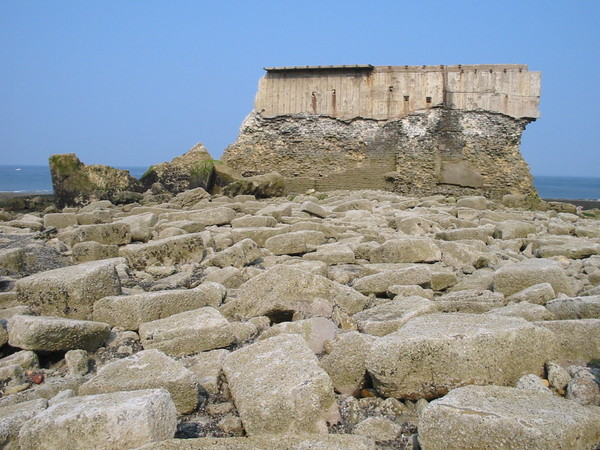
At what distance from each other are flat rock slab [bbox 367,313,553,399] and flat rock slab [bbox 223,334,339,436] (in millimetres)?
297

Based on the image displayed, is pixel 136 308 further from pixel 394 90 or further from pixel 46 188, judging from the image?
pixel 46 188

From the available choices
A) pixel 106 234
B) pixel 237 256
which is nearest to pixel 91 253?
pixel 106 234

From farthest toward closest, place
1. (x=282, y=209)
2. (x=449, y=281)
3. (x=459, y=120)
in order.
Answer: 1. (x=459, y=120)
2. (x=282, y=209)
3. (x=449, y=281)

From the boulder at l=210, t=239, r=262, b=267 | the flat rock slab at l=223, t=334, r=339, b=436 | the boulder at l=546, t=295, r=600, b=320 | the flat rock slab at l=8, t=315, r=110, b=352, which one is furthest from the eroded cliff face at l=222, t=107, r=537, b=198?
the flat rock slab at l=223, t=334, r=339, b=436

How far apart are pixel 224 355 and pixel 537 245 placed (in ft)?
15.1

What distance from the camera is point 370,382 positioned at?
285 centimetres

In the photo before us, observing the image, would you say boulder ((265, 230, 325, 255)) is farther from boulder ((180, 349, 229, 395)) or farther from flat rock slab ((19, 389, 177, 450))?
flat rock slab ((19, 389, 177, 450))

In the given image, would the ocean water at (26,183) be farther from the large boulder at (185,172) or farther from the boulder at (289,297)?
the boulder at (289,297)

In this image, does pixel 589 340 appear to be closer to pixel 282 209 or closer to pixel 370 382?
pixel 370 382

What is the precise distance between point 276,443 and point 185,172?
12.8 meters

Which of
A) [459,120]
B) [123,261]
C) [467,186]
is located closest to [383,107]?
[459,120]

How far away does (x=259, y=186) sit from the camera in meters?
13.5

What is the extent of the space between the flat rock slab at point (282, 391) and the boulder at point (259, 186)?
34.3 feet

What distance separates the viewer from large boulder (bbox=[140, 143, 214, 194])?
1393 centimetres
